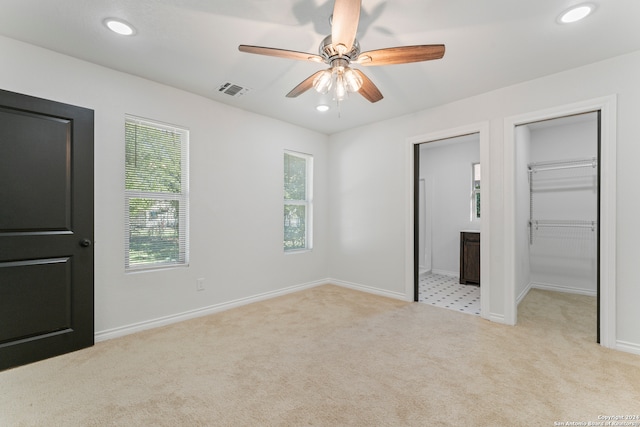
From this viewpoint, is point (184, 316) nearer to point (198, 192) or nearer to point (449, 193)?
point (198, 192)

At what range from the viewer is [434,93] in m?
3.23

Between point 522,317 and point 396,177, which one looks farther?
point 396,177

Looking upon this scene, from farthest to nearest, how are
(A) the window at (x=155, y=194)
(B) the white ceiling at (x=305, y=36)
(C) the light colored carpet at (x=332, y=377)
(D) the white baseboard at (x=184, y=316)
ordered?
(A) the window at (x=155, y=194) → (D) the white baseboard at (x=184, y=316) → (B) the white ceiling at (x=305, y=36) → (C) the light colored carpet at (x=332, y=377)

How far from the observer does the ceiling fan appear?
5.06ft

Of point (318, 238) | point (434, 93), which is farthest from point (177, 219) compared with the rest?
point (434, 93)

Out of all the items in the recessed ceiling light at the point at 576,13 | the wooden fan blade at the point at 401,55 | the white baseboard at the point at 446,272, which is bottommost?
the white baseboard at the point at 446,272

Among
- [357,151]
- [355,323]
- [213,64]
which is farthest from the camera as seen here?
[357,151]

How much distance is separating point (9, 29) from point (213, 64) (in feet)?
4.61

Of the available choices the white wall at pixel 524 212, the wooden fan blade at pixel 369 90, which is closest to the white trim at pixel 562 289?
the white wall at pixel 524 212

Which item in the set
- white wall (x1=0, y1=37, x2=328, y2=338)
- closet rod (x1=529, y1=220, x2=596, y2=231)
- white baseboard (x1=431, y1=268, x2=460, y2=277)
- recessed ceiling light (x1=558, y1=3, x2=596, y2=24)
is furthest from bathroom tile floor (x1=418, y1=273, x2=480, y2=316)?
recessed ceiling light (x1=558, y1=3, x2=596, y2=24)

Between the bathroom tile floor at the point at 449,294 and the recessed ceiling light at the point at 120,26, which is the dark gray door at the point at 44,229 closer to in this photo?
the recessed ceiling light at the point at 120,26

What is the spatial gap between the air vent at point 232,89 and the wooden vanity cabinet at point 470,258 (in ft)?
13.5

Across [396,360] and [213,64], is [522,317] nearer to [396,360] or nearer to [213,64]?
[396,360]

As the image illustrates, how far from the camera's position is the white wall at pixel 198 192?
2598 mm
